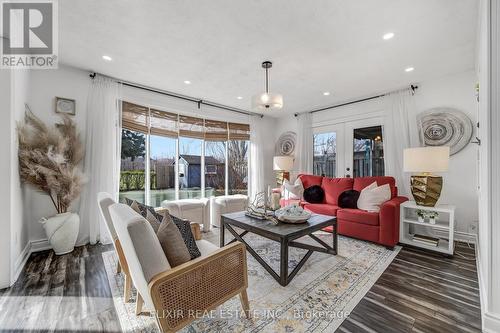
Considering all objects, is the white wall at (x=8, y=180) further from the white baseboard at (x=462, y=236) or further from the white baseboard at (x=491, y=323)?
the white baseboard at (x=462, y=236)

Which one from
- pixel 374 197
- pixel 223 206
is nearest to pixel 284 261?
pixel 374 197

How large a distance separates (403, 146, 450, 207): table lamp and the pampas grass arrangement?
4.43 m

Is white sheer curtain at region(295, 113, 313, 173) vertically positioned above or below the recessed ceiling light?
below

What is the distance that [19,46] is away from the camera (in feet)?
7.64

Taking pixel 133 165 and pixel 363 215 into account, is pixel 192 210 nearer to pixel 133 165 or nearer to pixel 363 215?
pixel 133 165

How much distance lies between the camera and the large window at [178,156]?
3.68 m

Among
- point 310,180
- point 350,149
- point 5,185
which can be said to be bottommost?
point 310,180

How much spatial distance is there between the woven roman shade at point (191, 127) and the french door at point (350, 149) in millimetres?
2681

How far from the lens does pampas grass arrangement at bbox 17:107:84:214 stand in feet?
7.95

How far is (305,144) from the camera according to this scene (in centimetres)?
515

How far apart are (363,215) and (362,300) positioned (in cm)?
151

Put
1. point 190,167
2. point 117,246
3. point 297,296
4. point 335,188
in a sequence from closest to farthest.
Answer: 1. point 117,246
2. point 297,296
3. point 335,188
4. point 190,167

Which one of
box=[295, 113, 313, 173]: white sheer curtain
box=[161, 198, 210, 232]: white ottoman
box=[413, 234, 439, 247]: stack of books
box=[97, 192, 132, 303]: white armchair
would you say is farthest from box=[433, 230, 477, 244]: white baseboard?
box=[97, 192, 132, 303]: white armchair

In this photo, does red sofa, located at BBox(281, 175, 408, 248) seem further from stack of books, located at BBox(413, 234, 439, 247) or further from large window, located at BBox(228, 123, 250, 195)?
large window, located at BBox(228, 123, 250, 195)
